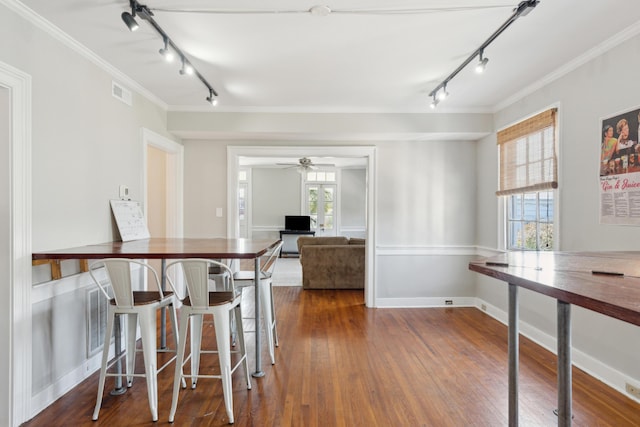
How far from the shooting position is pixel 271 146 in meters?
4.41

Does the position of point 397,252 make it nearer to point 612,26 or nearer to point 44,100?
point 612,26

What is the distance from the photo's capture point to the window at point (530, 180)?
3.11 m

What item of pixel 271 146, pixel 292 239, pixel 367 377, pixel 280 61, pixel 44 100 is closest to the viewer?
pixel 44 100

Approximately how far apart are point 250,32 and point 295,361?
2.59 meters

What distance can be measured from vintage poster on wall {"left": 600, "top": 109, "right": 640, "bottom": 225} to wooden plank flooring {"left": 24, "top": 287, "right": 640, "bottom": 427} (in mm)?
1269

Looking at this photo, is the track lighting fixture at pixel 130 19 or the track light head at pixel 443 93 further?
the track light head at pixel 443 93

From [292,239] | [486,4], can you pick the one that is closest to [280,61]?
[486,4]

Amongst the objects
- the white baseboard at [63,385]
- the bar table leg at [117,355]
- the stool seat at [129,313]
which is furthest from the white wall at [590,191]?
the white baseboard at [63,385]

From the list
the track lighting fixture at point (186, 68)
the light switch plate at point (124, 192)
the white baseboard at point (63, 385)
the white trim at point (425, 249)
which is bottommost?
the white baseboard at point (63, 385)

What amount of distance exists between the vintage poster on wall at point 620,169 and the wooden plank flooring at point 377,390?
1269 mm

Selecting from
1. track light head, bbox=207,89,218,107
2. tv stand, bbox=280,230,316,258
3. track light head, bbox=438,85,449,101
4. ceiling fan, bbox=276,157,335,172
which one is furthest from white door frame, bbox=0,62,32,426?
tv stand, bbox=280,230,316,258

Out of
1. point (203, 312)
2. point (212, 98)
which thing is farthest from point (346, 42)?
point (203, 312)

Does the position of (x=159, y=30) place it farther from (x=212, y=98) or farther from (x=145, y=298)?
(x=145, y=298)

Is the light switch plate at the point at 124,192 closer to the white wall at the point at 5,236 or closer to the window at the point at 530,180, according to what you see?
the white wall at the point at 5,236
